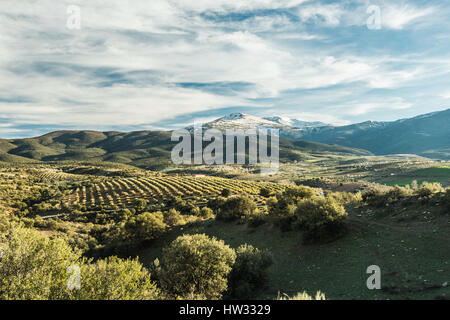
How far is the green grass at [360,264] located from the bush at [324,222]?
0.87m

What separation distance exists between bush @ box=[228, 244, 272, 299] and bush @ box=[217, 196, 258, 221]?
58.9 feet

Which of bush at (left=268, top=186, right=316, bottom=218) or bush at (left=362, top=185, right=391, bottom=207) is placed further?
bush at (left=268, top=186, right=316, bottom=218)

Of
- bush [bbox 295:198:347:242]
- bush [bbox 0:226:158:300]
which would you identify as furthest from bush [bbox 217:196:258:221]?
bush [bbox 0:226:158:300]

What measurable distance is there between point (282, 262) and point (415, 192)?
50.3ft

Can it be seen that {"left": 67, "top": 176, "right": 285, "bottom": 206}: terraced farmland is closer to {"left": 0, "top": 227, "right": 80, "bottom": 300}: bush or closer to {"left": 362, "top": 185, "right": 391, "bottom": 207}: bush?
{"left": 362, "top": 185, "right": 391, "bottom": 207}: bush

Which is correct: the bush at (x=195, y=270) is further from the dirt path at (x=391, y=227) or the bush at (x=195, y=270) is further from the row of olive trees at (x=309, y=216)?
the dirt path at (x=391, y=227)

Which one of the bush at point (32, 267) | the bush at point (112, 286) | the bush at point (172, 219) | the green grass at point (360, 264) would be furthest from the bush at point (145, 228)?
the bush at point (112, 286)

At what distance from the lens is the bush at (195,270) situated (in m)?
14.7

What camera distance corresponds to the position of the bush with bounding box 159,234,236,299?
14684 millimetres

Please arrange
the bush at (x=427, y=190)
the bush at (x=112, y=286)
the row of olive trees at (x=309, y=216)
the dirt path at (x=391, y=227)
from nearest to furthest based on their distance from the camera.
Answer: the bush at (x=112, y=286) → the dirt path at (x=391, y=227) → the row of olive trees at (x=309, y=216) → the bush at (x=427, y=190)

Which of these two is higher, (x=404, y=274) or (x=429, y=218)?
(x=429, y=218)
